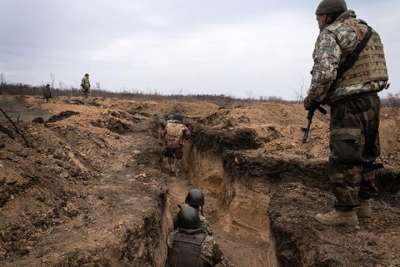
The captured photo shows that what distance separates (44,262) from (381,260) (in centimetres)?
353

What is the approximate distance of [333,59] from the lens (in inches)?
183

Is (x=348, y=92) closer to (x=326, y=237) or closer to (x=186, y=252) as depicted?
(x=326, y=237)

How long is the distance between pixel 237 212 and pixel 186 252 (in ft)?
16.7

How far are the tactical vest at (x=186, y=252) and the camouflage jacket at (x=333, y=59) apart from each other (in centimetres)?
271

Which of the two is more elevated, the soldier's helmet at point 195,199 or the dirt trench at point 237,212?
the soldier's helmet at point 195,199

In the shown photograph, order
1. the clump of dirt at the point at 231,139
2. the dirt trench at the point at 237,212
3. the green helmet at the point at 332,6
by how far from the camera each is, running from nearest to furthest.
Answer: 1. the green helmet at the point at 332,6
2. the dirt trench at the point at 237,212
3. the clump of dirt at the point at 231,139

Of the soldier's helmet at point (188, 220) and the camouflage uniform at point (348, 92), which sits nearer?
the camouflage uniform at point (348, 92)

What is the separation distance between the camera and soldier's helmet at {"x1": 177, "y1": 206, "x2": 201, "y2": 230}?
244 inches

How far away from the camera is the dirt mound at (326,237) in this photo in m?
4.38

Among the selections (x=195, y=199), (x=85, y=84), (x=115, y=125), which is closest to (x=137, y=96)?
(x=85, y=84)

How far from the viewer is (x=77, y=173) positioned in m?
8.20

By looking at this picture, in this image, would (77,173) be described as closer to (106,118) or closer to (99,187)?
(99,187)

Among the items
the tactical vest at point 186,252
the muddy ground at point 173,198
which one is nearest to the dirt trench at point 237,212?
the muddy ground at point 173,198

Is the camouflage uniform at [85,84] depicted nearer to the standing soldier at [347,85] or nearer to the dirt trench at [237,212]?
the dirt trench at [237,212]
